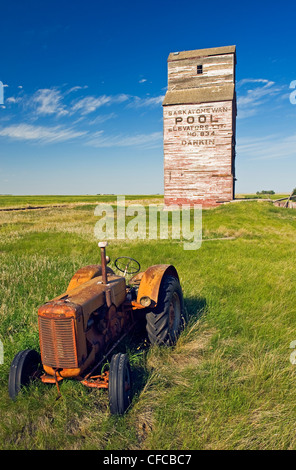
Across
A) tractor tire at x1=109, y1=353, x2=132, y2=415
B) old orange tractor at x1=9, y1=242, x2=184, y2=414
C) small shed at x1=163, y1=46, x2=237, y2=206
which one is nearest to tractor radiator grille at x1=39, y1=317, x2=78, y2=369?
old orange tractor at x1=9, y1=242, x2=184, y2=414

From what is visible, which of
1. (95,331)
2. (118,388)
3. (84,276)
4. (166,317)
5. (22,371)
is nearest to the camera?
(118,388)

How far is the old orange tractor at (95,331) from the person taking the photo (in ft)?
9.86

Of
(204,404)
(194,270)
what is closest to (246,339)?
(204,404)

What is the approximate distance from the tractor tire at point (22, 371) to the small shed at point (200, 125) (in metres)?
20.7

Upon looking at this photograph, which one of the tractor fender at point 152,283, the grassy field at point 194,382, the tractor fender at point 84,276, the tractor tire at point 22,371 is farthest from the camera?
the tractor fender at point 84,276

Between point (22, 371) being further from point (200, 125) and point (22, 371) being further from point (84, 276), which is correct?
point (200, 125)

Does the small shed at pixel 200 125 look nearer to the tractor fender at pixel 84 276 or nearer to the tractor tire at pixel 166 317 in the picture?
the tractor tire at pixel 166 317

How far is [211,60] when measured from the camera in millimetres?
22734

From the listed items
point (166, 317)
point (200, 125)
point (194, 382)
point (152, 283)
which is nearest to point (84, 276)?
point (152, 283)

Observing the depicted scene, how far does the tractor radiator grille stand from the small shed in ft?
68.7

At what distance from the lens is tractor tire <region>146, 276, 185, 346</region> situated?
4.08m

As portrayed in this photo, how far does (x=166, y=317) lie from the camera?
4.13 metres

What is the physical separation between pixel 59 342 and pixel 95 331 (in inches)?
20.3

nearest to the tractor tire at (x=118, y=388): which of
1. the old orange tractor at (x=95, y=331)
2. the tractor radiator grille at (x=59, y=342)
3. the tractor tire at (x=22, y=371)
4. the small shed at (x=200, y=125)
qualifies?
the old orange tractor at (x=95, y=331)
